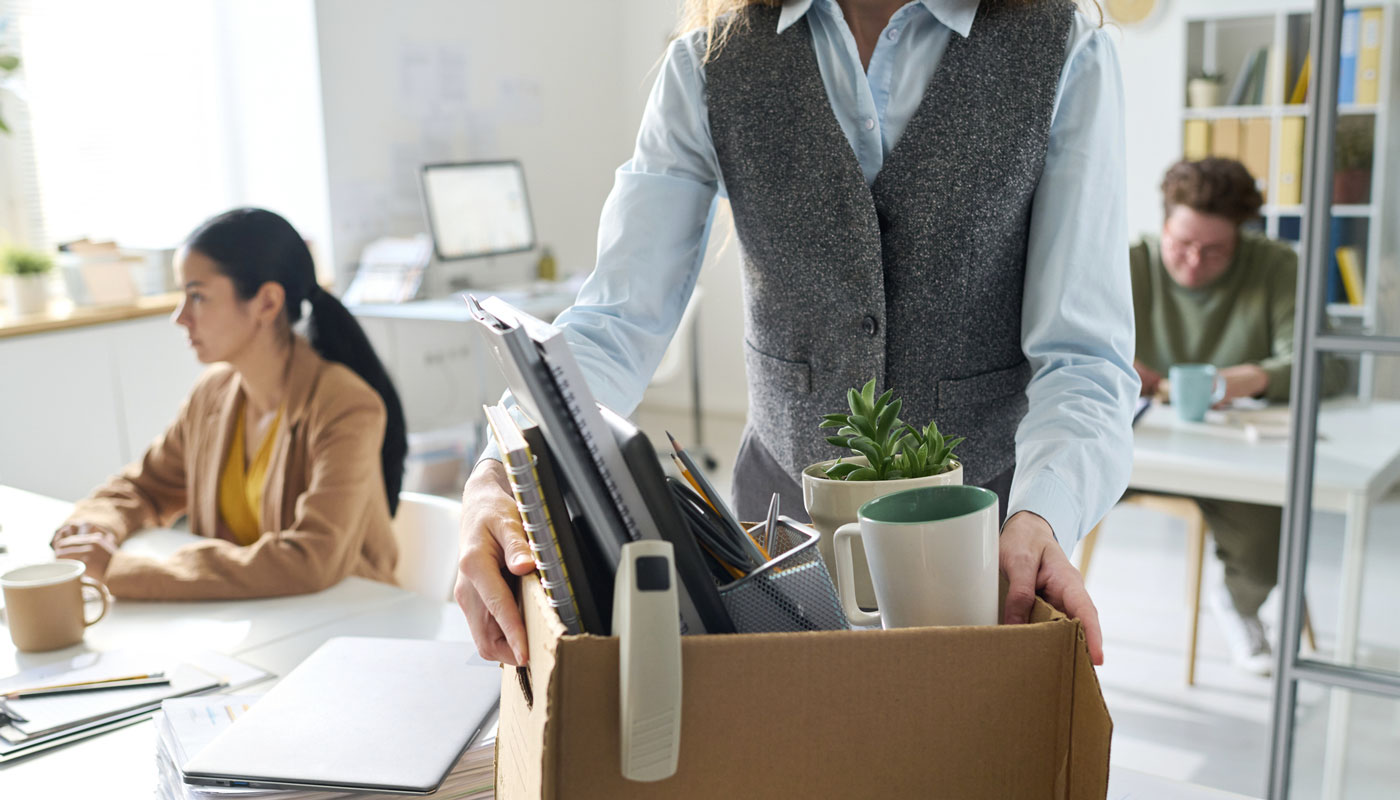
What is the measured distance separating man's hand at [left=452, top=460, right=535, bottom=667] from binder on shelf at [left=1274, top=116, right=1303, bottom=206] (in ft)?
14.1

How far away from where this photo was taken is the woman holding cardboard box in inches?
41.9

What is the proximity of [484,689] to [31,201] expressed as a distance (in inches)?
157

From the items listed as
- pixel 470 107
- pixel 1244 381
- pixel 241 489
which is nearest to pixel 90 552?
pixel 241 489

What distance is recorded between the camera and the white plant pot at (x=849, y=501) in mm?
786

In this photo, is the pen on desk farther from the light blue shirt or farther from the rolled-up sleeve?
the rolled-up sleeve

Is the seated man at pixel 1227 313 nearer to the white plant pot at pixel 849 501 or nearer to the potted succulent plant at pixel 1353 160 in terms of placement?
the potted succulent plant at pixel 1353 160

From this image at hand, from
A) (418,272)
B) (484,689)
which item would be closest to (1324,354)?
(484,689)

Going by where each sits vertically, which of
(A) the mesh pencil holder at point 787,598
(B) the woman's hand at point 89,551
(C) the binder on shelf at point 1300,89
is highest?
(C) the binder on shelf at point 1300,89

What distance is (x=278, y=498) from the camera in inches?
78.1

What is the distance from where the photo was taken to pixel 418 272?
177 inches

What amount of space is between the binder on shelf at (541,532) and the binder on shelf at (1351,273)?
140 centimetres

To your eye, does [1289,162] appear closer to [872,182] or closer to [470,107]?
[470,107]

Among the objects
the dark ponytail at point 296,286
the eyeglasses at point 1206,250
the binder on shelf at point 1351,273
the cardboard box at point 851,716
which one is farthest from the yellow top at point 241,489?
the eyeglasses at point 1206,250

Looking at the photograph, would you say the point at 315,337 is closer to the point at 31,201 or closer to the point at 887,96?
the point at 887,96
